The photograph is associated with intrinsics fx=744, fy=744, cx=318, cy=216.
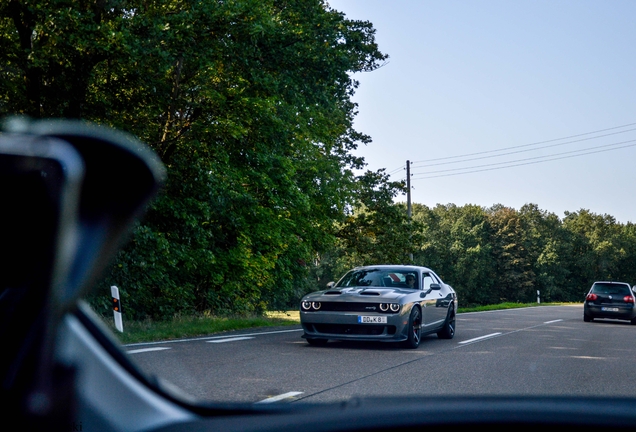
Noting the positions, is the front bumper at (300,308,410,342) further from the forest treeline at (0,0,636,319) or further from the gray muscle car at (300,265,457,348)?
the forest treeline at (0,0,636,319)

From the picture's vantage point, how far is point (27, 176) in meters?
0.96

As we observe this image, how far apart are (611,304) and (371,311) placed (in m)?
15.9

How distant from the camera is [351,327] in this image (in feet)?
41.2

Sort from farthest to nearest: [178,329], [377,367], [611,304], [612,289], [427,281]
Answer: [612,289] < [611,304] < [178,329] < [427,281] < [377,367]

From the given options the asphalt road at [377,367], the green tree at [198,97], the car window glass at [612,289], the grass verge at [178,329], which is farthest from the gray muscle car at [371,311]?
the car window glass at [612,289]

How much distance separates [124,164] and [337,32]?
1861 centimetres

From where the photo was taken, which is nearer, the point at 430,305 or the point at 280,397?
the point at 280,397

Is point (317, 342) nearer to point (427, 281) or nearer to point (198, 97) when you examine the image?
point (427, 281)

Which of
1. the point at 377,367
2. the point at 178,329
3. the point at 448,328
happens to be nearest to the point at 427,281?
the point at 448,328

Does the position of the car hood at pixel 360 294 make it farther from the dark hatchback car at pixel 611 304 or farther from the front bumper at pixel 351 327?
the dark hatchback car at pixel 611 304

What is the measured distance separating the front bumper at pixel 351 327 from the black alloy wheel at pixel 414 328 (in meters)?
0.22

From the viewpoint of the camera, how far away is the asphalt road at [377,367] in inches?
309

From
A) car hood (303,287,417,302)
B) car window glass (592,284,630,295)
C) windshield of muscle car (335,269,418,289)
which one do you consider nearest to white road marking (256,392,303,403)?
car hood (303,287,417,302)

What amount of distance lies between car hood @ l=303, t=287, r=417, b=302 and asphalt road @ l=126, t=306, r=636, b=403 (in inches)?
33.4
